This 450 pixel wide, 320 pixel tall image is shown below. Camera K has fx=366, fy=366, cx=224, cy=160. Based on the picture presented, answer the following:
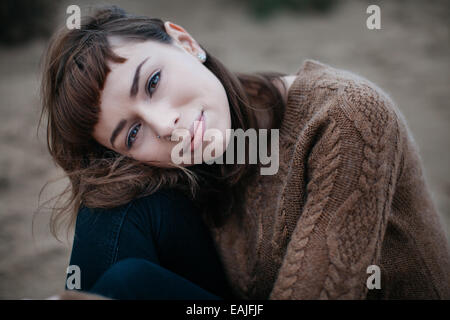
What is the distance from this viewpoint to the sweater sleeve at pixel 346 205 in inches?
44.0

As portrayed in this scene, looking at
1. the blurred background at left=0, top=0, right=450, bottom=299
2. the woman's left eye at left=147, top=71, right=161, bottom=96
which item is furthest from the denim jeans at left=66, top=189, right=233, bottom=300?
the blurred background at left=0, top=0, right=450, bottom=299

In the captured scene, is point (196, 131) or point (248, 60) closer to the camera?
point (196, 131)

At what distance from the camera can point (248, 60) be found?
17.9 feet

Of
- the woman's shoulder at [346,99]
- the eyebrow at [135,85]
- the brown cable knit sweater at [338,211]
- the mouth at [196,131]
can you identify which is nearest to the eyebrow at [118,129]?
the eyebrow at [135,85]

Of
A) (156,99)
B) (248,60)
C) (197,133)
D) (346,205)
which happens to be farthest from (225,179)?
(248,60)

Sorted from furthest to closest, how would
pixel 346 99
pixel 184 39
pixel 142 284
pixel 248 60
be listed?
pixel 248 60, pixel 184 39, pixel 346 99, pixel 142 284

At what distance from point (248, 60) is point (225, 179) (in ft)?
13.8

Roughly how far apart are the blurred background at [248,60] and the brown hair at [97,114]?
0.87 ft

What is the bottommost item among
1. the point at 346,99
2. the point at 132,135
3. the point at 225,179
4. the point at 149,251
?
the point at 149,251

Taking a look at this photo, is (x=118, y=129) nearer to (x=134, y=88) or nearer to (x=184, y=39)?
(x=134, y=88)

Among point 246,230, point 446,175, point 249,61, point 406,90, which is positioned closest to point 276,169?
point 246,230

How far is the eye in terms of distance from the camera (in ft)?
4.50

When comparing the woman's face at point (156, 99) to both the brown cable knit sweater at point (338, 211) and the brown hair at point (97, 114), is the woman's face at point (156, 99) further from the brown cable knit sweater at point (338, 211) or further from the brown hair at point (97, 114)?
the brown cable knit sweater at point (338, 211)

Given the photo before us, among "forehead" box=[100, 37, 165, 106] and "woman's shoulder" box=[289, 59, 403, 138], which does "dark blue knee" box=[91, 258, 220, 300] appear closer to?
"forehead" box=[100, 37, 165, 106]
